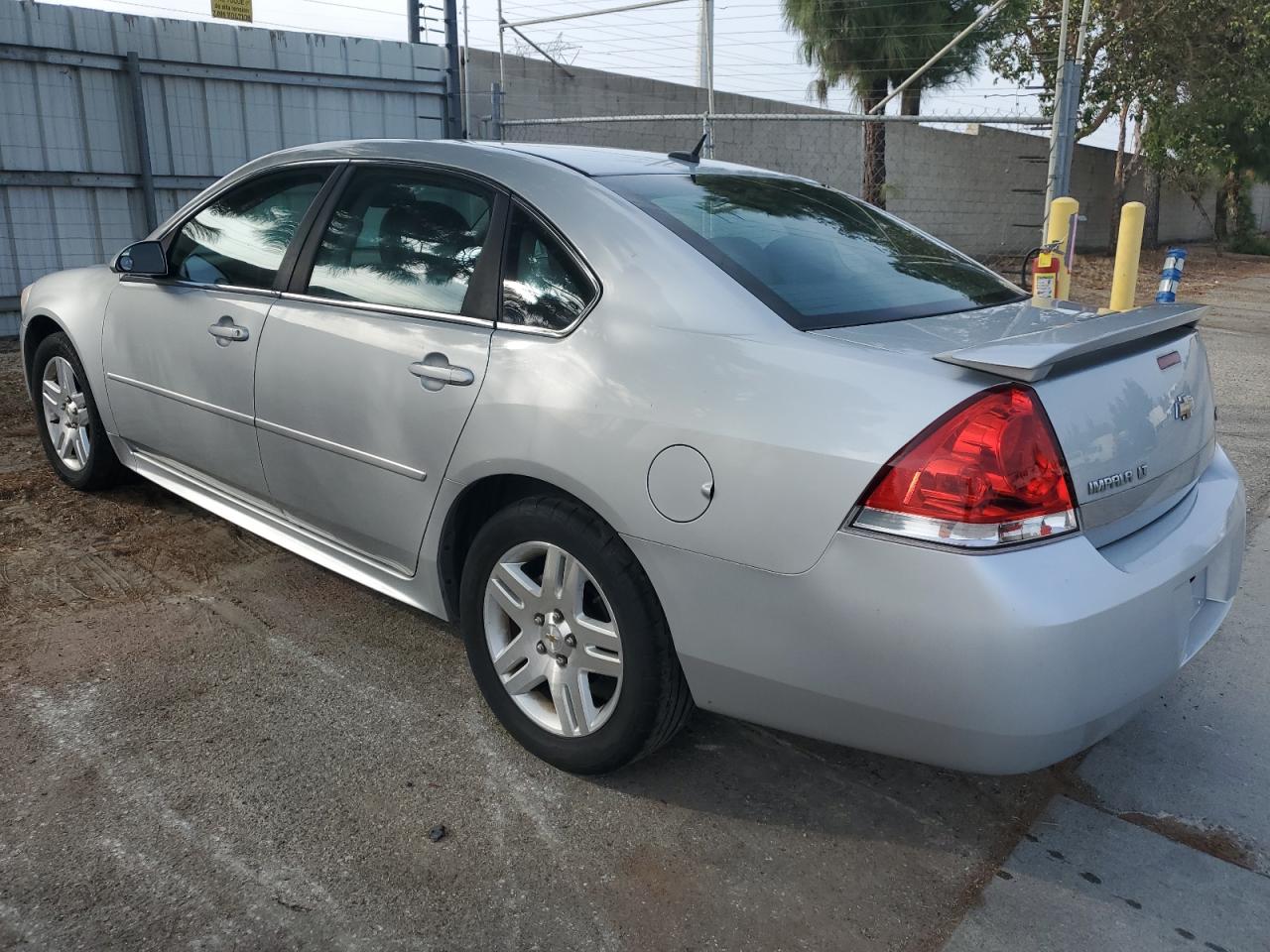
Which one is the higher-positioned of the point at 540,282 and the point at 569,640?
the point at 540,282

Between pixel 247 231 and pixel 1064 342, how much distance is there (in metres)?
2.79

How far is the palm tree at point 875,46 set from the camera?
49.9 feet

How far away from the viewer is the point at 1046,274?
238 inches

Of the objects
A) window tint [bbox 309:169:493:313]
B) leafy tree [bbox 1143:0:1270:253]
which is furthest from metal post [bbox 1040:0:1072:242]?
leafy tree [bbox 1143:0:1270:253]

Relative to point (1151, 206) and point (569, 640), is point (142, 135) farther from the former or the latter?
point (1151, 206)

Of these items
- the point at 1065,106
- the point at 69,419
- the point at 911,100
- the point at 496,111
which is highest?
Answer: the point at 911,100

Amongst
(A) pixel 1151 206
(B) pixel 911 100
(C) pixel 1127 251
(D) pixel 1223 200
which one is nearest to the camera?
(C) pixel 1127 251

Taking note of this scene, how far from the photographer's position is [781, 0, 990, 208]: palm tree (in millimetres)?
15195

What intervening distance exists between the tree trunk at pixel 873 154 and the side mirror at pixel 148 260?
13904 millimetres

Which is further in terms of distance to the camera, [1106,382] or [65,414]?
[65,414]

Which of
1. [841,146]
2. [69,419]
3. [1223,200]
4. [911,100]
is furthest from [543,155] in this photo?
[1223,200]

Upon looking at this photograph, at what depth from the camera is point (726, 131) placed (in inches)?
573

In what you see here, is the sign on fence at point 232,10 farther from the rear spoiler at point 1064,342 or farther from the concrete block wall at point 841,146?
the rear spoiler at point 1064,342

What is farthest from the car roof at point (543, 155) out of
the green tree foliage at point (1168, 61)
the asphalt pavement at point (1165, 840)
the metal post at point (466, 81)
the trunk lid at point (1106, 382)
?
the green tree foliage at point (1168, 61)
